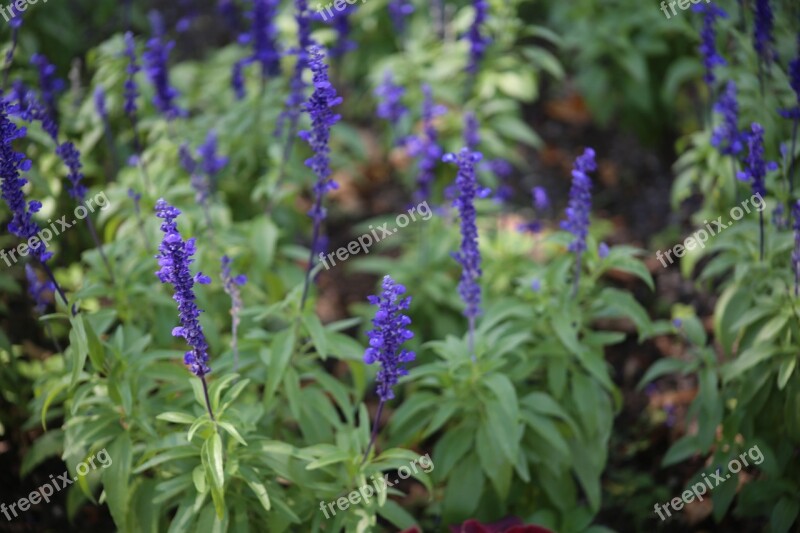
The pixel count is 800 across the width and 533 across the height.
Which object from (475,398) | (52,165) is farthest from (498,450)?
(52,165)

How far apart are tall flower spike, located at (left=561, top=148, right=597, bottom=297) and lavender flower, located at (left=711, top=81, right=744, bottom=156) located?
92 centimetres

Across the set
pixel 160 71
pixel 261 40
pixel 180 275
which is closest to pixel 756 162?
pixel 180 275

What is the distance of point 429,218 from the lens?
5652 mm

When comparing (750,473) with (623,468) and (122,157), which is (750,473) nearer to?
(623,468)

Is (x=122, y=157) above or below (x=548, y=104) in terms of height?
above

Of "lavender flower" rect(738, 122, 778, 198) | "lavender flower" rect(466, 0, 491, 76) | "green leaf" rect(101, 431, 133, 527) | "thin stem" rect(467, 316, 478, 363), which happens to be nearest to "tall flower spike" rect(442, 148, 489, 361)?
"thin stem" rect(467, 316, 478, 363)

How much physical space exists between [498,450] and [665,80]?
449 cm

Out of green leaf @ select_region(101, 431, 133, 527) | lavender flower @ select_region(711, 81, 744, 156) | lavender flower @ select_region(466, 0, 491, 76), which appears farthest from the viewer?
lavender flower @ select_region(466, 0, 491, 76)

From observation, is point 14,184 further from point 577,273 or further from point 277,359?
point 577,273

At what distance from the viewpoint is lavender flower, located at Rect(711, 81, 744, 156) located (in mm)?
4465

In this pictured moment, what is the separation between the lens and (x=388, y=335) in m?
3.41

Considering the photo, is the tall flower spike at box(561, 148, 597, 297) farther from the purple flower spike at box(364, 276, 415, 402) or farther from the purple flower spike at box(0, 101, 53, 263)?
the purple flower spike at box(0, 101, 53, 263)

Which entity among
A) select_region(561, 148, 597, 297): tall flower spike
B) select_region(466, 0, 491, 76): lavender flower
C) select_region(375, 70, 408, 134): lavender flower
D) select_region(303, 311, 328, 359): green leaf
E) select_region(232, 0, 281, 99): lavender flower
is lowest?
select_region(303, 311, 328, 359): green leaf

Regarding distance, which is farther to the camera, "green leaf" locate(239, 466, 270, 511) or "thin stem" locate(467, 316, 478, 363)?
"thin stem" locate(467, 316, 478, 363)
